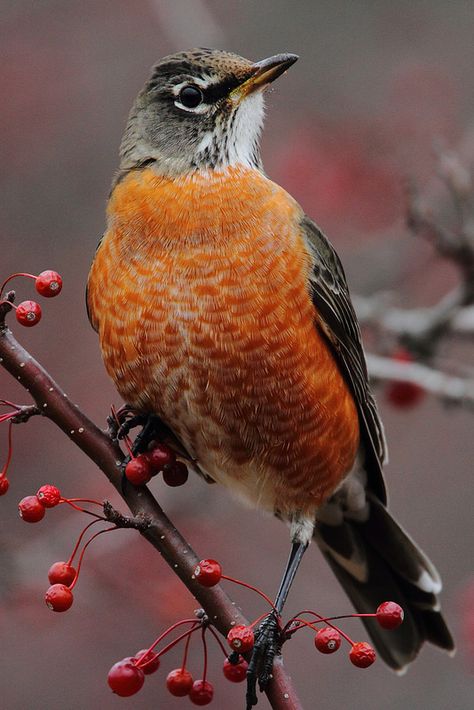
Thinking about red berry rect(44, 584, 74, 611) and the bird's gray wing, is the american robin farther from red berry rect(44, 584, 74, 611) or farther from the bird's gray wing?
red berry rect(44, 584, 74, 611)

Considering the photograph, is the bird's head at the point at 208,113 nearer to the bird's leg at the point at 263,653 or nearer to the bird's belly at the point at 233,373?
the bird's belly at the point at 233,373

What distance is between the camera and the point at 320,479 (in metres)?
3.90

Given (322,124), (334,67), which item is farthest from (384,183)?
(334,67)

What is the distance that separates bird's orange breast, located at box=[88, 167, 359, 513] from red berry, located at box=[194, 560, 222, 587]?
0.85 m

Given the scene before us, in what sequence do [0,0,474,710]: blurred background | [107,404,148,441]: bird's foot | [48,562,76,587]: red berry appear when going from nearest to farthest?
[48,562,76,587]: red berry, [107,404,148,441]: bird's foot, [0,0,474,710]: blurred background

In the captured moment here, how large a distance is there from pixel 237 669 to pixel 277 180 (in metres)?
4.14

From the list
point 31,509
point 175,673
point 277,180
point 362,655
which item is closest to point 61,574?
point 31,509

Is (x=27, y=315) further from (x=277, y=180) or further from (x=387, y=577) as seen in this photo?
(x=277, y=180)

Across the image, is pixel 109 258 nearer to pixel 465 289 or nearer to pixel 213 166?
pixel 213 166

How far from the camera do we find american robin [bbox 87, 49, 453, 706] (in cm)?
350

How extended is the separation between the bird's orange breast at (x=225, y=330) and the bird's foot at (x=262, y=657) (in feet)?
2.63

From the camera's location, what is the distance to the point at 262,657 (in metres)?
2.93

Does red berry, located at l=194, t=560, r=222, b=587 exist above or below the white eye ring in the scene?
below

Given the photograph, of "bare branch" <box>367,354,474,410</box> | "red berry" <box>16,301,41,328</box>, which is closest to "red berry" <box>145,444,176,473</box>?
"red berry" <box>16,301,41,328</box>
